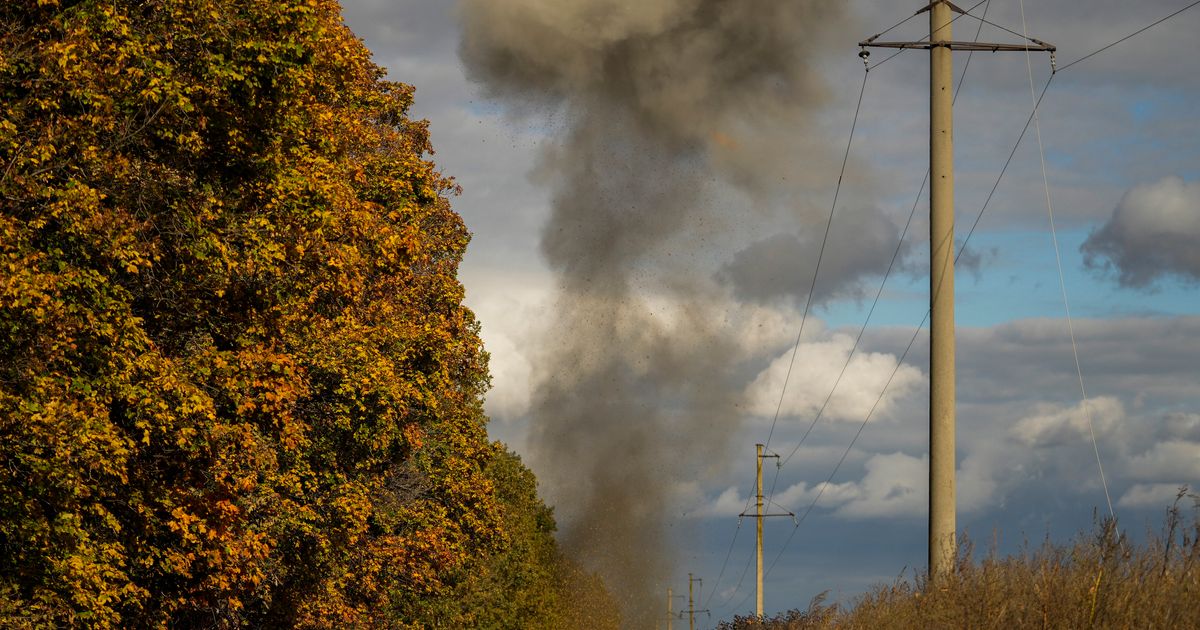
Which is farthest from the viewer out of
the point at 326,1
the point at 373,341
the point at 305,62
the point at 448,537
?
the point at 448,537

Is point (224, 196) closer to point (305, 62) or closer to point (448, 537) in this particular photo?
point (305, 62)

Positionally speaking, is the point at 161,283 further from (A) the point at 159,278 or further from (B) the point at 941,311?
(B) the point at 941,311

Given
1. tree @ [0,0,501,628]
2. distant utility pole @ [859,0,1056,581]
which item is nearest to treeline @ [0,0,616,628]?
tree @ [0,0,501,628]

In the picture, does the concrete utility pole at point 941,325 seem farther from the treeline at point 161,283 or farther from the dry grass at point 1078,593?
the treeline at point 161,283

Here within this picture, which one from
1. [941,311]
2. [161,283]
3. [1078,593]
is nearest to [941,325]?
[941,311]

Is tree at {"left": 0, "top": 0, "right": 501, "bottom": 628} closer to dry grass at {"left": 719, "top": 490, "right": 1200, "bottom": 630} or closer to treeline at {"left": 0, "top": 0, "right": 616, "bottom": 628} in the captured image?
treeline at {"left": 0, "top": 0, "right": 616, "bottom": 628}

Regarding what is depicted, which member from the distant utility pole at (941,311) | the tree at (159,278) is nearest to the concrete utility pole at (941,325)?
the distant utility pole at (941,311)

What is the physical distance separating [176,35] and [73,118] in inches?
66.7

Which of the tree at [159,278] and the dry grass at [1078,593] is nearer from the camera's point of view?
the dry grass at [1078,593]

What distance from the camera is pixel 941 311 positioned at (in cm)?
1452

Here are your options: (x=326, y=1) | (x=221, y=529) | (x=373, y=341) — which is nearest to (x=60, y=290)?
(x=221, y=529)

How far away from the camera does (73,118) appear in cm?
1612

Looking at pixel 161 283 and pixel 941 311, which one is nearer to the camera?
pixel 941 311

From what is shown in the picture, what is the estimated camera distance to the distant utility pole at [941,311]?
46.4 ft
